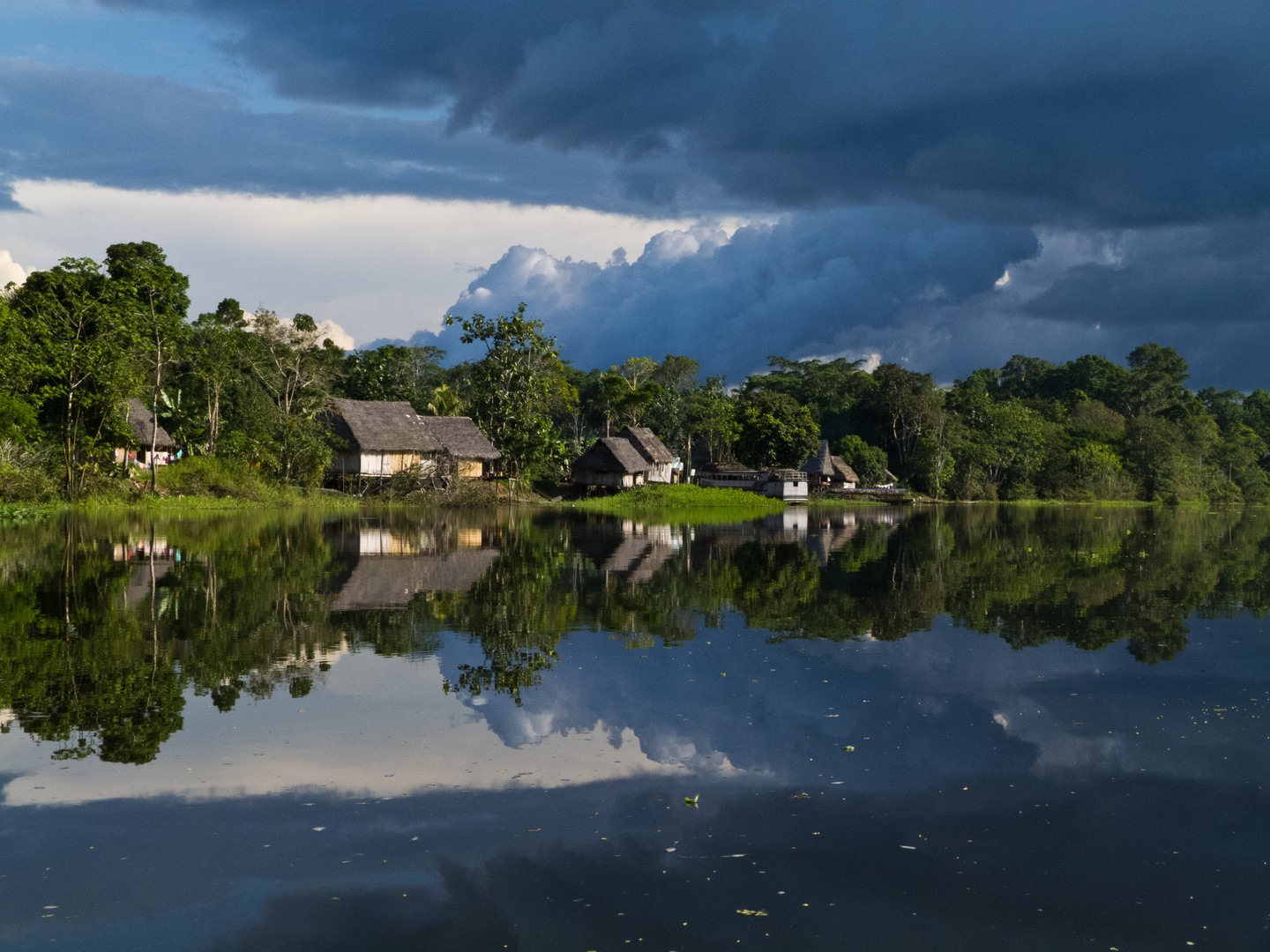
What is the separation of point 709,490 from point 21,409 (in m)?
45.5

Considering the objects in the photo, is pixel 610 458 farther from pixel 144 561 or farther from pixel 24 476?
pixel 144 561

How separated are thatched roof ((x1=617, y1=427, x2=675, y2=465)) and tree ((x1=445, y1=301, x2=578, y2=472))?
13.8 m

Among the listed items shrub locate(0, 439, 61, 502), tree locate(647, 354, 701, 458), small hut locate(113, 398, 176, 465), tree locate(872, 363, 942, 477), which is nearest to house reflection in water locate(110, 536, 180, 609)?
shrub locate(0, 439, 61, 502)

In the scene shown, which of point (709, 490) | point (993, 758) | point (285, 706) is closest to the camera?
point (993, 758)

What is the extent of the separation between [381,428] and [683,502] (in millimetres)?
21067

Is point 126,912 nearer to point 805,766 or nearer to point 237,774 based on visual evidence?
point 237,774

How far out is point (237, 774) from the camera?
7.77 metres

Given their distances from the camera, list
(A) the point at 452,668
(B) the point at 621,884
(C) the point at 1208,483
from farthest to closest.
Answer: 1. (C) the point at 1208,483
2. (A) the point at 452,668
3. (B) the point at 621,884

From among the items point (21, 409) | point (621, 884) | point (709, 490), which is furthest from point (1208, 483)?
point (621, 884)

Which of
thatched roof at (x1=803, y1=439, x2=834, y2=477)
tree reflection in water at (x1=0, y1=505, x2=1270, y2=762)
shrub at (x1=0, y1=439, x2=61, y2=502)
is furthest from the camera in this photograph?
thatched roof at (x1=803, y1=439, x2=834, y2=477)

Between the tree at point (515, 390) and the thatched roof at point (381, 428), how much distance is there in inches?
180

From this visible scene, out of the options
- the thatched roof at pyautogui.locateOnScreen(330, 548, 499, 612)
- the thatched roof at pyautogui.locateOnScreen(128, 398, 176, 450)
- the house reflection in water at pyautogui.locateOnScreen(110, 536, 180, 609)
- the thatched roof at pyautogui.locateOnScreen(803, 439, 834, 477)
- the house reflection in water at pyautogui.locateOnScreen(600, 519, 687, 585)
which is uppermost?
the thatched roof at pyautogui.locateOnScreen(128, 398, 176, 450)

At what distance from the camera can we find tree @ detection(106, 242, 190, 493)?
4625 centimetres

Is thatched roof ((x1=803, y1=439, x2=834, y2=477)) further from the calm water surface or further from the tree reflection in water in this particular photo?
the calm water surface
